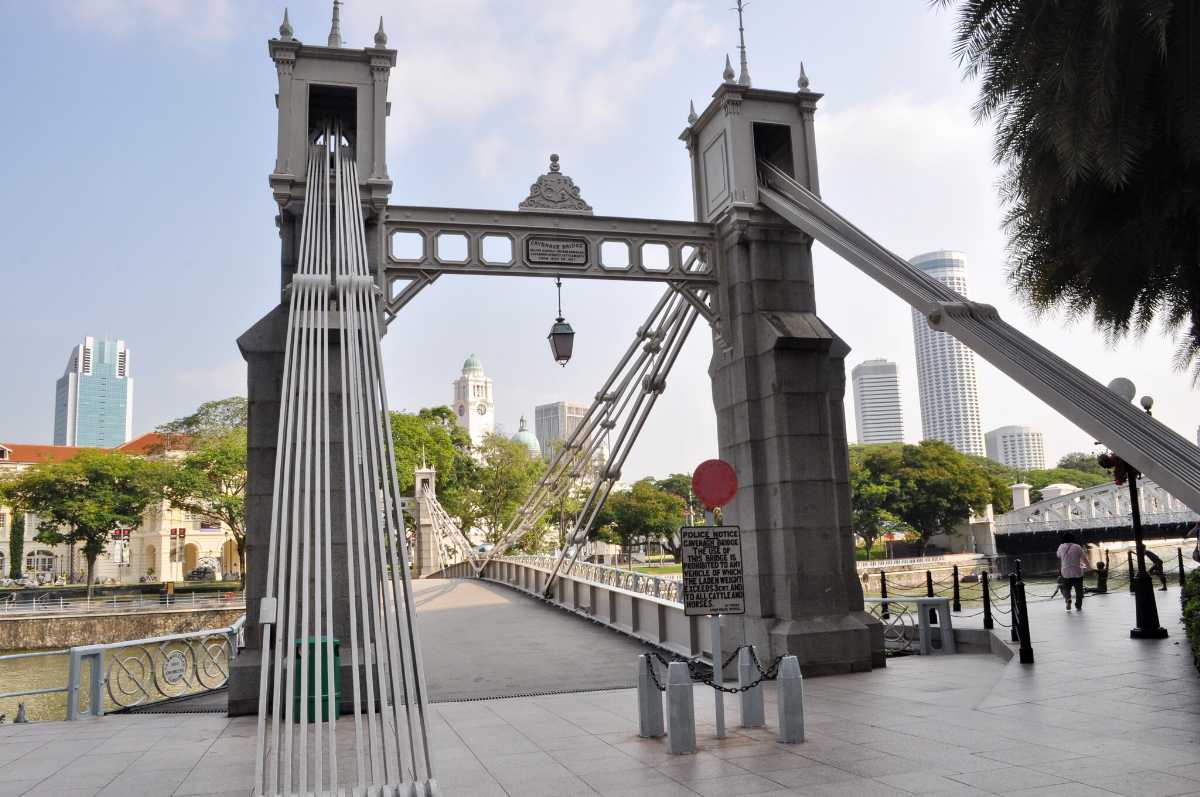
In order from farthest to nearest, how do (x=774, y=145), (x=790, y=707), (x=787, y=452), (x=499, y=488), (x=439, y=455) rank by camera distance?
1. (x=499, y=488)
2. (x=439, y=455)
3. (x=774, y=145)
4. (x=787, y=452)
5. (x=790, y=707)

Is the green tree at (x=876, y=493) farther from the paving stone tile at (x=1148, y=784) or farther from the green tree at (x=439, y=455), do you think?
the paving stone tile at (x=1148, y=784)

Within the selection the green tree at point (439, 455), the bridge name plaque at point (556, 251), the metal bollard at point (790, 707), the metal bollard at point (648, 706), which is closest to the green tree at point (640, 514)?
the green tree at point (439, 455)

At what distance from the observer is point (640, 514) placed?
78.1 metres

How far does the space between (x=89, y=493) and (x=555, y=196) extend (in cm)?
4770

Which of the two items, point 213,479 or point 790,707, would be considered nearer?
point 790,707

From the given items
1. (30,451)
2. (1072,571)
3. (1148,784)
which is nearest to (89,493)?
(30,451)

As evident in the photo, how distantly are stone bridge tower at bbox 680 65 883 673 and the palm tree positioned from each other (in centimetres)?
285

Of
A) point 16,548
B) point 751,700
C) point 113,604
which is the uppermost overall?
point 16,548

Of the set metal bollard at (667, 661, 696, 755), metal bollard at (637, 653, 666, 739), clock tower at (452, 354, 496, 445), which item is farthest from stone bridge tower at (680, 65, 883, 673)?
clock tower at (452, 354, 496, 445)

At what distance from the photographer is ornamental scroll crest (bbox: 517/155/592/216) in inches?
497

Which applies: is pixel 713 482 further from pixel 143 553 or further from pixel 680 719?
pixel 143 553

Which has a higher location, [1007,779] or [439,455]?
[439,455]

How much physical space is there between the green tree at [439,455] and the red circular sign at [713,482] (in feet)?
148

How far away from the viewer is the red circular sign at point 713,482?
8633mm
